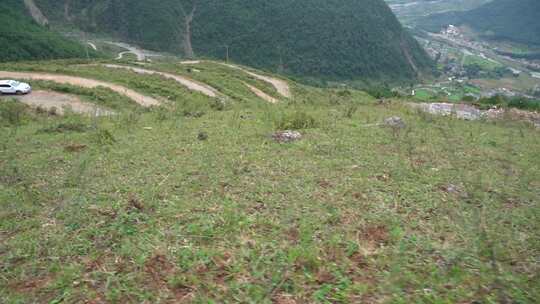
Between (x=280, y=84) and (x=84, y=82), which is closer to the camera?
(x=84, y=82)

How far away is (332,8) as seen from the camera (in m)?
78.6

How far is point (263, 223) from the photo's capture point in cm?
419

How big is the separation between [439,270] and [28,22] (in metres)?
64.9

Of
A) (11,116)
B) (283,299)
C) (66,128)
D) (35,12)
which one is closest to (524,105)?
(66,128)

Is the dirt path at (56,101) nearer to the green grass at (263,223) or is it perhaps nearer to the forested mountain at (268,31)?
the green grass at (263,223)

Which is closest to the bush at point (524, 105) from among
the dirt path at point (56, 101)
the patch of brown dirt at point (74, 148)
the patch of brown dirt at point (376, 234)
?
the patch of brown dirt at point (376, 234)

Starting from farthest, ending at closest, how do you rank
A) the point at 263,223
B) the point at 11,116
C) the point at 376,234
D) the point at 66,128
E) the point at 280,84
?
the point at 280,84, the point at 11,116, the point at 66,128, the point at 263,223, the point at 376,234

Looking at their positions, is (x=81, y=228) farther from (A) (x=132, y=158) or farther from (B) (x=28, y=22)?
(B) (x=28, y=22)

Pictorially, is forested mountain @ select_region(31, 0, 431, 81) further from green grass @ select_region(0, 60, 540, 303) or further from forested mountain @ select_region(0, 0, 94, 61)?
green grass @ select_region(0, 60, 540, 303)

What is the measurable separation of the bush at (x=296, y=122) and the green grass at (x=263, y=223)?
5.91 feet

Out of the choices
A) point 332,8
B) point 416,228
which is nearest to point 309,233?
point 416,228

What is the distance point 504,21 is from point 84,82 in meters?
138

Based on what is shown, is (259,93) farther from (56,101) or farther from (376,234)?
(376,234)

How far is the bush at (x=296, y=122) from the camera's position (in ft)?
31.8
